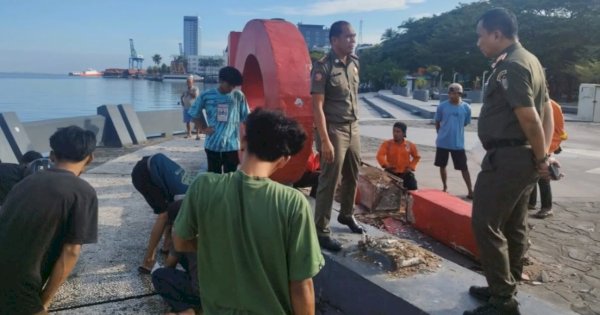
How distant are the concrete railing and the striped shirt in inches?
190

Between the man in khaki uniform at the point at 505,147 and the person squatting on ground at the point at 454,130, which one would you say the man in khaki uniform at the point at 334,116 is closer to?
the man in khaki uniform at the point at 505,147

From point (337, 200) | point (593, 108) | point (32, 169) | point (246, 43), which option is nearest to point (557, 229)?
point (337, 200)

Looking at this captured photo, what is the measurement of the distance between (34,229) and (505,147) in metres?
2.60

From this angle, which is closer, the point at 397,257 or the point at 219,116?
the point at 397,257

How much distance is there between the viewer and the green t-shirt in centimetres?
181

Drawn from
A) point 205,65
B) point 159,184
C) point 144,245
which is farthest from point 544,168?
point 205,65

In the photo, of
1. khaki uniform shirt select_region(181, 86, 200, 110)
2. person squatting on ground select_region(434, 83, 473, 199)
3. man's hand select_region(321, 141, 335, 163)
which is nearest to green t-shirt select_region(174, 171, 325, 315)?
man's hand select_region(321, 141, 335, 163)

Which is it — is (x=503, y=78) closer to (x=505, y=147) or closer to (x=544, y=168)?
(x=505, y=147)

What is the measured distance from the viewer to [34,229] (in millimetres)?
2307

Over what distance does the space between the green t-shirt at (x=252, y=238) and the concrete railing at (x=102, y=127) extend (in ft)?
26.3

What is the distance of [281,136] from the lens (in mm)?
1879

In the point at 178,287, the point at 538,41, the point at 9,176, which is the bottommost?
the point at 178,287

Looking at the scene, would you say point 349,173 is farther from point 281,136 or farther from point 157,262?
point 281,136

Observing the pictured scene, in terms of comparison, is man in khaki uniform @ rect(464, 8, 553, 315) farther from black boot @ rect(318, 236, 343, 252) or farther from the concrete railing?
the concrete railing
